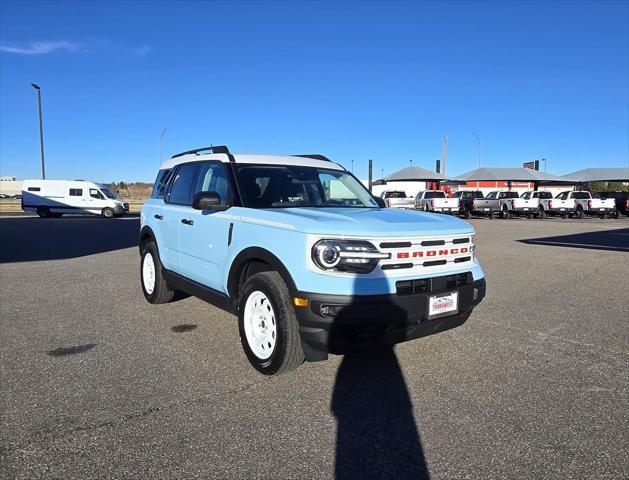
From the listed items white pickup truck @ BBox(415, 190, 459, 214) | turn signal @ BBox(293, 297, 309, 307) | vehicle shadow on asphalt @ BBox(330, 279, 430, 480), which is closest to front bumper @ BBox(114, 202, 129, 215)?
white pickup truck @ BBox(415, 190, 459, 214)

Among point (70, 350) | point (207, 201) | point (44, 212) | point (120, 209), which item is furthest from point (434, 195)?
point (70, 350)

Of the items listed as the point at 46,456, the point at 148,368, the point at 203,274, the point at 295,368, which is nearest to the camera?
the point at 46,456

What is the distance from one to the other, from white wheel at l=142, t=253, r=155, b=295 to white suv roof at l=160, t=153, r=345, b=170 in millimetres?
1304

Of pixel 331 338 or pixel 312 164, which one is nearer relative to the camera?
pixel 331 338

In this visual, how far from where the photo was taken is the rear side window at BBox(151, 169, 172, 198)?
20.7 feet

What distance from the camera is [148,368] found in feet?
13.6

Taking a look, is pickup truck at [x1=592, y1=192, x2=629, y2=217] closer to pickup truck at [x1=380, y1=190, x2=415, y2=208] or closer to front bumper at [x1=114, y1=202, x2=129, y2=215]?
pickup truck at [x1=380, y1=190, x2=415, y2=208]

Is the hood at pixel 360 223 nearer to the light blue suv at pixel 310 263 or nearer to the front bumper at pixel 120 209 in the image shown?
the light blue suv at pixel 310 263

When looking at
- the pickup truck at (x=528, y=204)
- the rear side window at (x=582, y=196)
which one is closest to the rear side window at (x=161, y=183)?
the pickup truck at (x=528, y=204)

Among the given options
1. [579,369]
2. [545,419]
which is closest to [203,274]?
[545,419]

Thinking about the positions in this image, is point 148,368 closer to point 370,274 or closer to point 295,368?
point 295,368

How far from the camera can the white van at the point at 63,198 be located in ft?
95.7

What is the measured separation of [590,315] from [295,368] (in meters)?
4.32

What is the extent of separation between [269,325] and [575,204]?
33.4 meters
